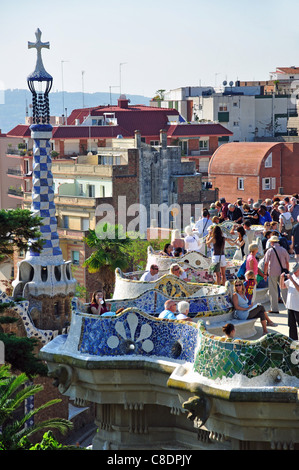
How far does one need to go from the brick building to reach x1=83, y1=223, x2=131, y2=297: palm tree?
2139 centimetres

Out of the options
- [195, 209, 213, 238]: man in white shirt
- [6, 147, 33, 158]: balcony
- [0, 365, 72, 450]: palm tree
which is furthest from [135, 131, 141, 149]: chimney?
[0, 365, 72, 450]: palm tree

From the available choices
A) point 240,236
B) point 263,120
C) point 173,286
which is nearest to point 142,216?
point 263,120

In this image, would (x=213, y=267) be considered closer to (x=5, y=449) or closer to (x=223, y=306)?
(x=223, y=306)

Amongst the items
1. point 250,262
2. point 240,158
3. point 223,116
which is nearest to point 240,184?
point 240,158

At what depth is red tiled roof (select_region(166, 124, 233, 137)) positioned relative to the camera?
86.8 meters

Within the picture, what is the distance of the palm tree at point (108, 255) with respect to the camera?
144ft

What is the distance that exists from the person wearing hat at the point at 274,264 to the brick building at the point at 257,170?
163 ft

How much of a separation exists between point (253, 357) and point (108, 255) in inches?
1344

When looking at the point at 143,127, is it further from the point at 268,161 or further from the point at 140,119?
the point at 268,161

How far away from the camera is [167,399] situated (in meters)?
11.9

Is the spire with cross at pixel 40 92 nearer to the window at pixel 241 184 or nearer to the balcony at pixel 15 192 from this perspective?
the window at pixel 241 184

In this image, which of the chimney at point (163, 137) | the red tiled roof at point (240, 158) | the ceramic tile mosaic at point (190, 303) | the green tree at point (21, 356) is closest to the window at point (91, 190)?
the chimney at point (163, 137)

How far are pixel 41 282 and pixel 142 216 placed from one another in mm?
33583

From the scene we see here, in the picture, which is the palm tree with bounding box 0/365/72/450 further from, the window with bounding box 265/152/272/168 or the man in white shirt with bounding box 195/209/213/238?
the window with bounding box 265/152/272/168
